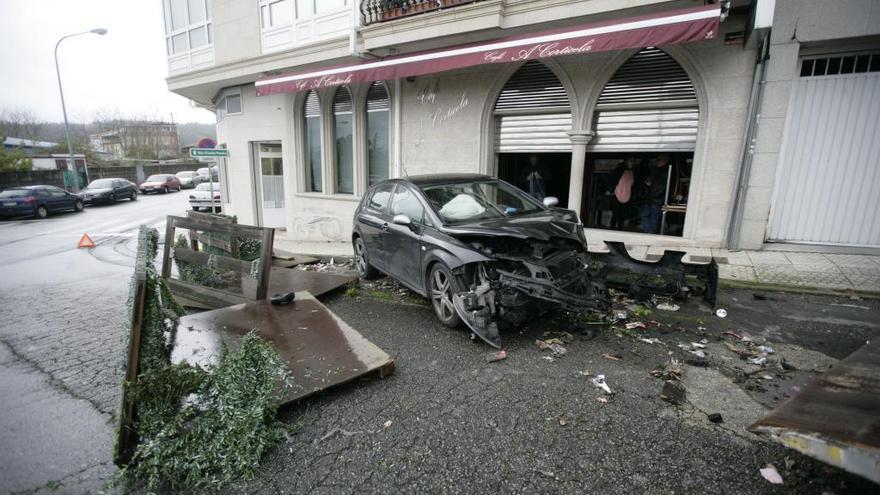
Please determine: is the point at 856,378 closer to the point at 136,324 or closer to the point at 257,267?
the point at 136,324

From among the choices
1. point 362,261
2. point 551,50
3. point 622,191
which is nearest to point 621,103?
point 622,191

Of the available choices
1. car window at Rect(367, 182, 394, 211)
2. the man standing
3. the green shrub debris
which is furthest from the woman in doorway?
the green shrub debris

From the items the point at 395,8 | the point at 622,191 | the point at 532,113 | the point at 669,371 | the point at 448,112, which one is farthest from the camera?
the point at 448,112

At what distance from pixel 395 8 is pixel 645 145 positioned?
240 inches

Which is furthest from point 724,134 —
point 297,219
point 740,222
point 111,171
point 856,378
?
point 111,171

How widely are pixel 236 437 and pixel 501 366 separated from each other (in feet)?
7.22

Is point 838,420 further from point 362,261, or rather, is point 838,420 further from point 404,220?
point 362,261

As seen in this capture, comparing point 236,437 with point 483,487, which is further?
point 236,437

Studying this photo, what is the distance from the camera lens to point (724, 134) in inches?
281

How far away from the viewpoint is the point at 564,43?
6855mm

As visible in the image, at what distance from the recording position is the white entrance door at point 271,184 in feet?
48.2

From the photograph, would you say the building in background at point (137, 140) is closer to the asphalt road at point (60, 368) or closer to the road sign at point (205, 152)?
the road sign at point (205, 152)

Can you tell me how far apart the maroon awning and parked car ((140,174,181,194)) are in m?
30.0

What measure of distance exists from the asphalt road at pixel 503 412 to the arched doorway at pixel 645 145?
2.93 metres
